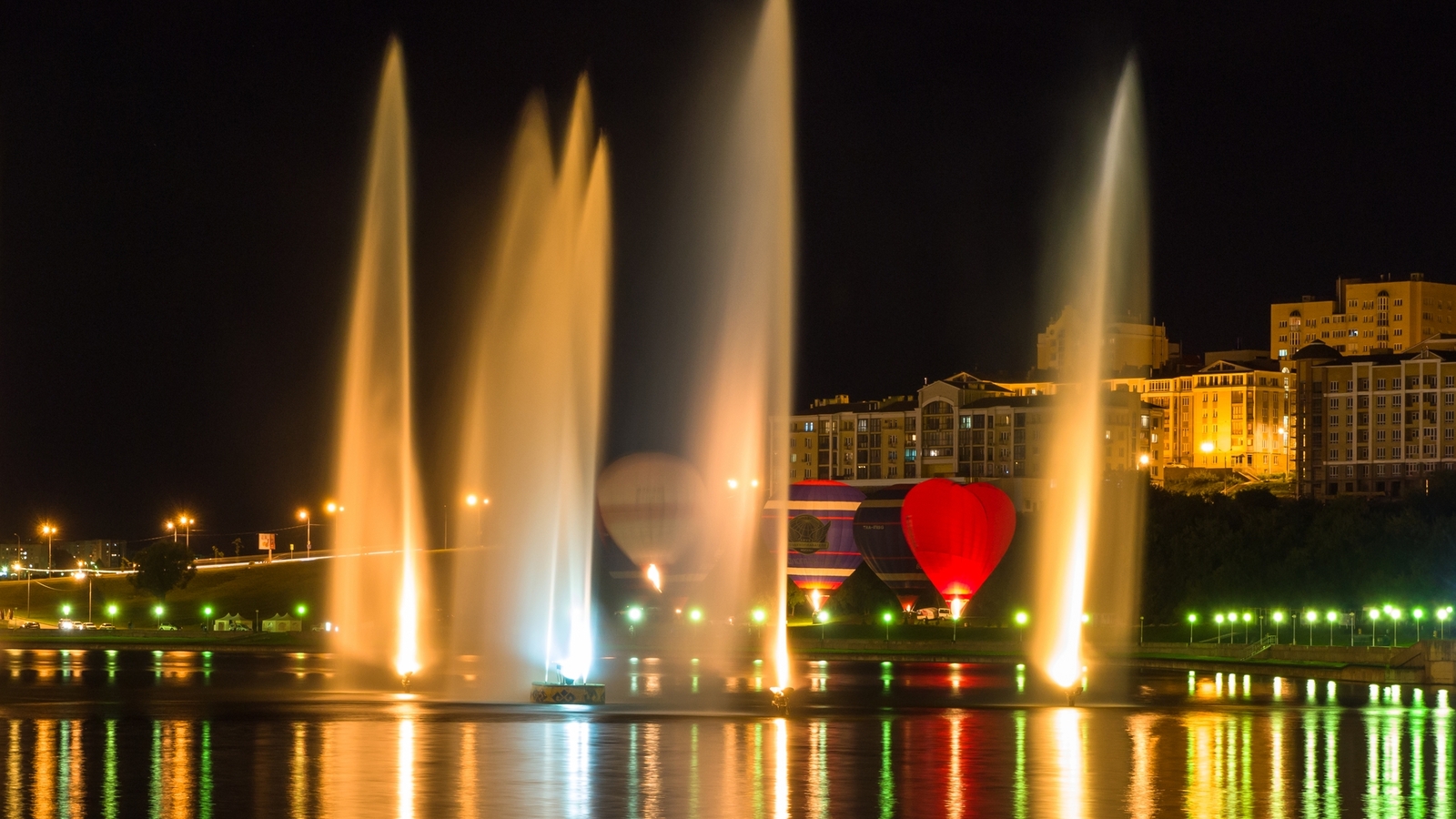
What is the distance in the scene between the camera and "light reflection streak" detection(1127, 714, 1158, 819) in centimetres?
2385

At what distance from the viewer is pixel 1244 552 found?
91125 mm

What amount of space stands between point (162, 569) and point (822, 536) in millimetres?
45759

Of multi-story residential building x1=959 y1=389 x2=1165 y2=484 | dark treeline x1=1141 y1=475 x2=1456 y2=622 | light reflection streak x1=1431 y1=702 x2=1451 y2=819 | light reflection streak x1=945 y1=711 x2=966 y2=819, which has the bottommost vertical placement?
light reflection streak x1=1431 y1=702 x2=1451 y2=819

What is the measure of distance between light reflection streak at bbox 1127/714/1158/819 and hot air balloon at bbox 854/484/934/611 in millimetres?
56973

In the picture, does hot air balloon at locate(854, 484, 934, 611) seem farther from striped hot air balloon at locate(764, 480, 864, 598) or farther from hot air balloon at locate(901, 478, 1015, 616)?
hot air balloon at locate(901, 478, 1015, 616)

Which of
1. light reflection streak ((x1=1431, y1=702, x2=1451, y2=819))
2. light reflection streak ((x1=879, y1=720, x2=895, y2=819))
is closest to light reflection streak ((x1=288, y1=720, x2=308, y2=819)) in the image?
light reflection streak ((x1=879, y1=720, x2=895, y2=819))

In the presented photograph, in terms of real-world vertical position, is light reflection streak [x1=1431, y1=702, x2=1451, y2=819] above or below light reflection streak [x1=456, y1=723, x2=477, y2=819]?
below

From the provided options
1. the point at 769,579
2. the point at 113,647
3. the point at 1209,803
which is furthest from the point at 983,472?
the point at 1209,803

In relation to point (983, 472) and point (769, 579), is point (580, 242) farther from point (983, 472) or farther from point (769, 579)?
point (983, 472)

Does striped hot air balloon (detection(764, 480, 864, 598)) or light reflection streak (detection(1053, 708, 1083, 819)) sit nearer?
light reflection streak (detection(1053, 708, 1083, 819))

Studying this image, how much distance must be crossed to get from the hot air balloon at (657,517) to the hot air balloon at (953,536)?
1259 centimetres

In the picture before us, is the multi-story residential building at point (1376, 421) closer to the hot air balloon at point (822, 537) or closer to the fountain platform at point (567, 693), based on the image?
the hot air balloon at point (822, 537)

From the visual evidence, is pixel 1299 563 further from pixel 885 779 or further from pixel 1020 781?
pixel 885 779

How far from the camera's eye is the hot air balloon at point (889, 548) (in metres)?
96.2
